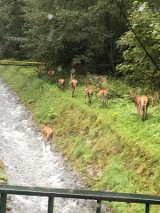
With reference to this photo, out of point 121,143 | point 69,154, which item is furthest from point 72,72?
point 121,143

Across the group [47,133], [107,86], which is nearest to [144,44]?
[107,86]

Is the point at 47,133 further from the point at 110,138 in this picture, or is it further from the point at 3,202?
the point at 3,202

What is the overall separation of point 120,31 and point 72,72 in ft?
11.6

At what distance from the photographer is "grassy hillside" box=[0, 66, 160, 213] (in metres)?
9.50

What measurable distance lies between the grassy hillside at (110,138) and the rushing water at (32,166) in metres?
0.51

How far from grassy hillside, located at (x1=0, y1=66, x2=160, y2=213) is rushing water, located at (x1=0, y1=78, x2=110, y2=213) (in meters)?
0.51

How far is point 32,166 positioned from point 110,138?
8.81ft

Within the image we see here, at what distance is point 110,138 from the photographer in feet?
39.2

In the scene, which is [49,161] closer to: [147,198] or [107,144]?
[107,144]

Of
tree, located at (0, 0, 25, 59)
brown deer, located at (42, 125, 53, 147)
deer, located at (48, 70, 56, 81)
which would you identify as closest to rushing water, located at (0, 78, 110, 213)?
brown deer, located at (42, 125, 53, 147)

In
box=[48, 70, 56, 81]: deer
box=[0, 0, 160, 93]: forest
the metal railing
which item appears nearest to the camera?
the metal railing

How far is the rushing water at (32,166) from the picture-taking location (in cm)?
933

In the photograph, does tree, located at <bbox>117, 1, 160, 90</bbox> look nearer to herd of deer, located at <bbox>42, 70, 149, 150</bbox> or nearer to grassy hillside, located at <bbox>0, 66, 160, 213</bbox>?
grassy hillside, located at <bbox>0, 66, 160, 213</bbox>

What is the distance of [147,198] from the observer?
2.30 metres
